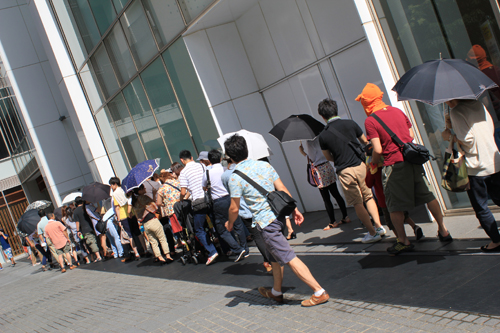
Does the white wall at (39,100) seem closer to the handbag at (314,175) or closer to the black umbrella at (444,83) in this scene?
the handbag at (314,175)

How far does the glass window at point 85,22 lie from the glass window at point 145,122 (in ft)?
7.85

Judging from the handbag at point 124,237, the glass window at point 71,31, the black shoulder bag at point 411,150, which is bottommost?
the handbag at point 124,237

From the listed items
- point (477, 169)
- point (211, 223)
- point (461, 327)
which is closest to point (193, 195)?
point (211, 223)

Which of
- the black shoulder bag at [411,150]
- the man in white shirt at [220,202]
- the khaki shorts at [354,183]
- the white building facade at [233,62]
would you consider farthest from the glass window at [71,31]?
the black shoulder bag at [411,150]

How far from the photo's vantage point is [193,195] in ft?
26.2

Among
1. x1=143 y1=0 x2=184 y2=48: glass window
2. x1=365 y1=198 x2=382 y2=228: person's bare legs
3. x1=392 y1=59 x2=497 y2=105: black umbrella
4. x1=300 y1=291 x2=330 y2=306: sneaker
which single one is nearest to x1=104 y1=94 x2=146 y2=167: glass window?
x1=143 y1=0 x2=184 y2=48: glass window

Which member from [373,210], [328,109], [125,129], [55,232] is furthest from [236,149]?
[125,129]

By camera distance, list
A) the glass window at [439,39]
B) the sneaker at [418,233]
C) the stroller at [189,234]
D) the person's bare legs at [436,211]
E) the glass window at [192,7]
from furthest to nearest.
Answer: the glass window at [192,7] → the stroller at [189,234] → the sneaker at [418,233] → the glass window at [439,39] → the person's bare legs at [436,211]

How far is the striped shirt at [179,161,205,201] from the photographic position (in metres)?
7.92

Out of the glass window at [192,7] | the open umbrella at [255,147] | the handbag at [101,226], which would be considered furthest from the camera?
the handbag at [101,226]

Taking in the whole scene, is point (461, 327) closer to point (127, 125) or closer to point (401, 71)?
point (401, 71)

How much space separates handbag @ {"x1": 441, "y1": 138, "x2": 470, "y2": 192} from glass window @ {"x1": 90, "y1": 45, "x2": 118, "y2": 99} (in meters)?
12.3

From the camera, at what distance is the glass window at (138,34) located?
1139 cm

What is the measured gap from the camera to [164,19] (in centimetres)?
1036
